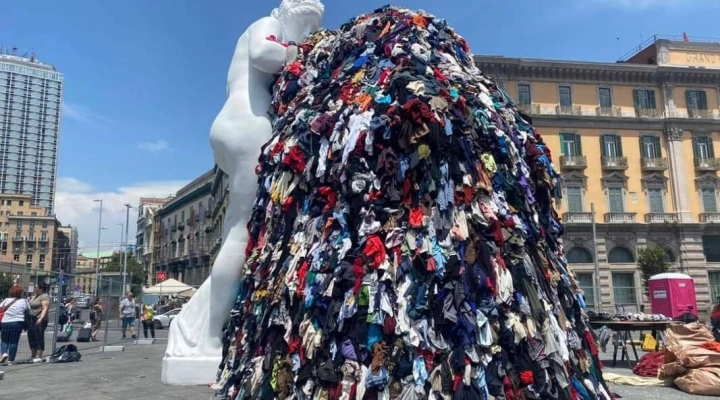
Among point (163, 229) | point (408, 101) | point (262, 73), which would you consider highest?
point (163, 229)

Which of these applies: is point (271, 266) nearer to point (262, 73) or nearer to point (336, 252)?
point (336, 252)

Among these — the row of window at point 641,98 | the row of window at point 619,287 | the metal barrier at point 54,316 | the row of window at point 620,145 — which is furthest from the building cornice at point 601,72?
the metal barrier at point 54,316

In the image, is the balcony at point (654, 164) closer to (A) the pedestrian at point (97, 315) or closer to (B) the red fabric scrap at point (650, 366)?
(B) the red fabric scrap at point (650, 366)

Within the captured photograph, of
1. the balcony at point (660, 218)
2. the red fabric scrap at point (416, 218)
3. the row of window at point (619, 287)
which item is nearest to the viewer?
the red fabric scrap at point (416, 218)

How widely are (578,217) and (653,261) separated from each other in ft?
17.8

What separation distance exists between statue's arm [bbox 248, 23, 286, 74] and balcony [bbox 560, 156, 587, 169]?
1451 inches

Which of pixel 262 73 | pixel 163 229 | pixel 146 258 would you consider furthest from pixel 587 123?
pixel 146 258

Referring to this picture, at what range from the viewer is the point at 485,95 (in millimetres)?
2801

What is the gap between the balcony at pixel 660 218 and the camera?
3741 cm

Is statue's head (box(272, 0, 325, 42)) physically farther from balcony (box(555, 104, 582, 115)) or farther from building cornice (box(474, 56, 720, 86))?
balcony (box(555, 104, 582, 115))

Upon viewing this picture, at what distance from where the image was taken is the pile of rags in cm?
216

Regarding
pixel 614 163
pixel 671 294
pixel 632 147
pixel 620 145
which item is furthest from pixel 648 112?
pixel 671 294

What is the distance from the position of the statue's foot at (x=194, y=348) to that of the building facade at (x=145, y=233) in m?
86.8

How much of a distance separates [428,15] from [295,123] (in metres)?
1.02
